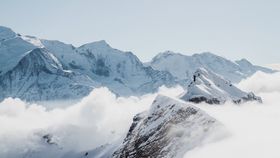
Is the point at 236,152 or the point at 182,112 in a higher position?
the point at 236,152

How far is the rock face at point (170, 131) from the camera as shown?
13675cm

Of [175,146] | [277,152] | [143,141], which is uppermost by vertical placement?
[277,152]

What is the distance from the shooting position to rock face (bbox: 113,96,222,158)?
13675 centimetres

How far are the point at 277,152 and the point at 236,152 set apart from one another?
9.74m

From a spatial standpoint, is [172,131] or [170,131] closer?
[172,131]

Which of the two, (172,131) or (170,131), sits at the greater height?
(172,131)

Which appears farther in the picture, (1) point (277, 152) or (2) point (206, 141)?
(2) point (206, 141)

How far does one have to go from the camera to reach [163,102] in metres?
195

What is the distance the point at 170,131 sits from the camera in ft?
518

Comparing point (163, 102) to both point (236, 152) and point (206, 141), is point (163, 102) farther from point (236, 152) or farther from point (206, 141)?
point (236, 152)

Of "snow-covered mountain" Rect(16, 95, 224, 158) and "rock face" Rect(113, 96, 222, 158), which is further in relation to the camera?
"rock face" Rect(113, 96, 222, 158)

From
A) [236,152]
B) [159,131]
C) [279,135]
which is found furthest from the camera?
[159,131]

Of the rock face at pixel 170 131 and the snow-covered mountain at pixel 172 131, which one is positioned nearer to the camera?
the snow-covered mountain at pixel 172 131

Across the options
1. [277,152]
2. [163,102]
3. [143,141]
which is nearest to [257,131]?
[277,152]
